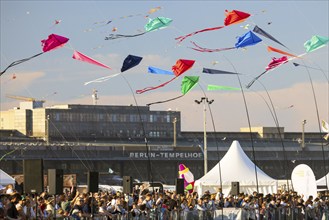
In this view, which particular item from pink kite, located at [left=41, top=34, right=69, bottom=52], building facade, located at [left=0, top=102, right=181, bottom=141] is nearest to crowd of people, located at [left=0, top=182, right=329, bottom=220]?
pink kite, located at [left=41, top=34, right=69, bottom=52]

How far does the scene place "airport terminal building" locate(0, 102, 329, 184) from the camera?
87.0 meters

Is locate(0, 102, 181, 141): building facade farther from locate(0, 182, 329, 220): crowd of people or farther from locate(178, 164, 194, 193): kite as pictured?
locate(0, 182, 329, 220): crowd of people

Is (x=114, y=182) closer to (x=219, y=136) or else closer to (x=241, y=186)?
(x=241, y=186)

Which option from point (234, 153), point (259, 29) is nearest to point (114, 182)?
point (234, 153)

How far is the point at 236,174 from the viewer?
4834 centimetres

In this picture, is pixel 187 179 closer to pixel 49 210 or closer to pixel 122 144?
Result: pixel 49 210

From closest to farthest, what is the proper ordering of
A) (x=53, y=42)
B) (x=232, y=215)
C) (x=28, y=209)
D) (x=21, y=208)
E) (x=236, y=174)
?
(x=21, y=208) → (x=28, y=209) → (x=53, y=42) → (x=232, y=215) → (x=236, y=174)

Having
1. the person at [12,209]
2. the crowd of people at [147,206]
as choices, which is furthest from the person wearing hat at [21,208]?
the person at [12,209]

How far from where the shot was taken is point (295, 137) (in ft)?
413

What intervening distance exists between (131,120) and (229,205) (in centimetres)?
7985

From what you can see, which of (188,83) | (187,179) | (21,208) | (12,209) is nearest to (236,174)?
(187,179)

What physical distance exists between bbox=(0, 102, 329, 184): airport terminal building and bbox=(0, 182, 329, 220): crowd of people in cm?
3494

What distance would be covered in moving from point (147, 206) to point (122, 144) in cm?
6765

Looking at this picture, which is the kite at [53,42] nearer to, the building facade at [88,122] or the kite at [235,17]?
the kite at [235,17]
